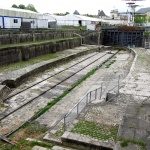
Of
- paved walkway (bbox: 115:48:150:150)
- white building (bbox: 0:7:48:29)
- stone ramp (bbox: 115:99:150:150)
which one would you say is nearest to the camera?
stone ramp (bbox: 115:99:150:150)

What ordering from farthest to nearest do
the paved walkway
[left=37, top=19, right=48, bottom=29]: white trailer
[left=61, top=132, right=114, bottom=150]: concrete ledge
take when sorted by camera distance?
[left=37, top=19, right=48, bottom=29]: white trailer → [left=61, top=132, right=114, bottom=150]: concrete ledge → the paved walkway

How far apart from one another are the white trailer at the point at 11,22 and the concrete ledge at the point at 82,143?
81.6ft

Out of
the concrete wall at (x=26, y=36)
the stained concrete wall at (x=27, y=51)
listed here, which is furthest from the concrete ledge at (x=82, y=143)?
the concrete wall at (x=26, y=36)

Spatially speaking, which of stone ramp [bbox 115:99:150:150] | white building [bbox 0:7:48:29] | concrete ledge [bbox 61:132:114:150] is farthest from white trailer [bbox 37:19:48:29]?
concrete ledge [bbox 61:132:114:150]

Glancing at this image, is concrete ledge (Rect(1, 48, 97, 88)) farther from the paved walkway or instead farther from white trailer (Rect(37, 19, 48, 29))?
white trailer (Rect(37, 19, 48, 29))

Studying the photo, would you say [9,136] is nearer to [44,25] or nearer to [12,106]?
[12,106]

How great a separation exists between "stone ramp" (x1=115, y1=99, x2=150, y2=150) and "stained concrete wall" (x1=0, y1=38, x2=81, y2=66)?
13.7 metres

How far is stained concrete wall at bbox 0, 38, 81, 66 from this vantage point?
20.1m

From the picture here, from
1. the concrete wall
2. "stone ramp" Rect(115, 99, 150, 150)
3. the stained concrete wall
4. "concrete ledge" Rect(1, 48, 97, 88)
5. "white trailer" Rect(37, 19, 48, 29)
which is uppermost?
"white trailer" Rect(37, 19, 48, 29)

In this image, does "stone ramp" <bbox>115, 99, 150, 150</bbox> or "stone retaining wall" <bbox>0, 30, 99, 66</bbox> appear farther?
"stone retaining wall" <bbox>0, 30, 99, 66</bbox>

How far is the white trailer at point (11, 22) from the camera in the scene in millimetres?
29978

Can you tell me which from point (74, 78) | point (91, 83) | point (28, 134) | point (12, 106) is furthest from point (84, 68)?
point (28, 134)

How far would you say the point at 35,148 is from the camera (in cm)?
806

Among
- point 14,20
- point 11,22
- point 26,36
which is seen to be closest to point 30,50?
point 26,36
